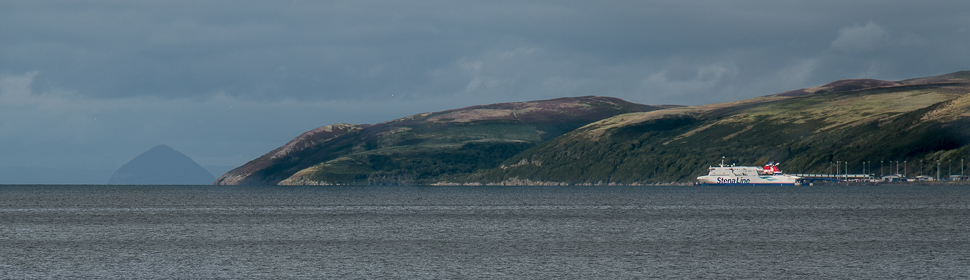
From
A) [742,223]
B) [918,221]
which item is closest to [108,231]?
[742,223]

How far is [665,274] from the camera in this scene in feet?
147

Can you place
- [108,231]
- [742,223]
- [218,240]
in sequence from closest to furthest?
[218,240] < [108,231] < [742,223]

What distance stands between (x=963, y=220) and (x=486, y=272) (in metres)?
68.7

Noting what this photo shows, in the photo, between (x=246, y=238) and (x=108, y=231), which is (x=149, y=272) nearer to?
(x=246, y=238)

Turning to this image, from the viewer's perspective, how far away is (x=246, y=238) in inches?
2810

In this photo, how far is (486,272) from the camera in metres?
46.1

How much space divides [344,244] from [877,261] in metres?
37.7

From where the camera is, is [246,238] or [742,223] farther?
[742,223]

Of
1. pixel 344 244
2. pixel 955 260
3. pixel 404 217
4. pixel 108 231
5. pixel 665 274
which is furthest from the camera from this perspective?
pixel 404 217

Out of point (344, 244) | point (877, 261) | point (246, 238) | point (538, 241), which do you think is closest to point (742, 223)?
point (538, 241)

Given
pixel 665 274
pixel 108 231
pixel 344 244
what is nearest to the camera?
pixel 665 274

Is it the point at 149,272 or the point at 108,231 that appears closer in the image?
the point at 149,272

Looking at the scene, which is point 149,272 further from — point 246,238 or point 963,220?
point 963,220

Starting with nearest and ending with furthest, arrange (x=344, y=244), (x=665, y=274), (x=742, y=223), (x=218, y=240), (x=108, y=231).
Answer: (x=665, y=274)
(x=344, y=244)
(x=218, y=240)
(x=108, y=231)
(x=742, y=223)
